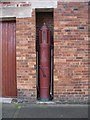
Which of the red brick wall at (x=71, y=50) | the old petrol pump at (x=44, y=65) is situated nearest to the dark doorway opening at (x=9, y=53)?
the old petrol pump at (x=44, y=65)

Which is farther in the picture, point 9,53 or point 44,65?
point 9,53

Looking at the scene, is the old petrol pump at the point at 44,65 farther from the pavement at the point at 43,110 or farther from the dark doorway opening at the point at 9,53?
the dark doorway opening at the point at 9,53

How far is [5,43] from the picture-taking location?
28.2ft

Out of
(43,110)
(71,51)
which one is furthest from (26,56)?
(43,110)

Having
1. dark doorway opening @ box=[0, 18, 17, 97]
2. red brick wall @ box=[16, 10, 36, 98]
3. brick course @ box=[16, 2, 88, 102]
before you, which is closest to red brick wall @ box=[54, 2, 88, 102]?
brick course @ box=[16, 2, 88, 102]

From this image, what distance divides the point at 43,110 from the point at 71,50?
178 centimetres

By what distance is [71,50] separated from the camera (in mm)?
8055

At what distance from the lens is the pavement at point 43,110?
22.4 feet

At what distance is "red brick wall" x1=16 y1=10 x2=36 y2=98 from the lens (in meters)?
8.12

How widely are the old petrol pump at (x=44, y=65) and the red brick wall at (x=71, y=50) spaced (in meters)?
0.25

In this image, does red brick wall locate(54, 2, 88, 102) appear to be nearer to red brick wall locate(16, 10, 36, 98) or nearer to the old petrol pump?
the old petrol pump

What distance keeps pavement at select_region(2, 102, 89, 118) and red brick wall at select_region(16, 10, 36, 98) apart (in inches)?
17.1

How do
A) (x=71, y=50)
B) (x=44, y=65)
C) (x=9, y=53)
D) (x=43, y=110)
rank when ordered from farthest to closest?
(x=9, y=53), (x=44, y=65), (x=71, y=50), (x=43, y=110)

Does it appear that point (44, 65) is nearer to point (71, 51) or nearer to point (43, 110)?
point (71, 51)
